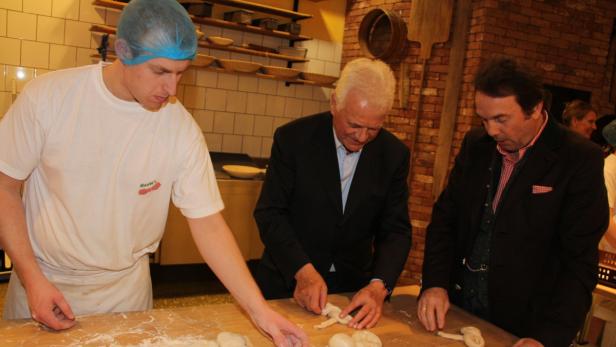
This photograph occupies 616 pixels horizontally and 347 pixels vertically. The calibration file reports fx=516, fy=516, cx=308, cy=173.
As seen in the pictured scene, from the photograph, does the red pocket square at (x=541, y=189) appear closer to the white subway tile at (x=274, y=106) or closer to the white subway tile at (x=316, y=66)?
the white subway tile at (x=274, y=106)

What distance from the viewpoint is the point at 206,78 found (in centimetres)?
467

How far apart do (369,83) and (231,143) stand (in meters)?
3.28

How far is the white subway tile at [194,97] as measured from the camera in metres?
4.57

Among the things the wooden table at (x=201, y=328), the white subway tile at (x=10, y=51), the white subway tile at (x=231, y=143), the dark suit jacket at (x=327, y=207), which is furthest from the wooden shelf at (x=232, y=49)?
the wooden table at (x=201, y=328)

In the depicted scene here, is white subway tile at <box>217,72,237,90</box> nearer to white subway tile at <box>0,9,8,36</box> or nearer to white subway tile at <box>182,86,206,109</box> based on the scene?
white subway tile at <box>182,86,206,109</box>

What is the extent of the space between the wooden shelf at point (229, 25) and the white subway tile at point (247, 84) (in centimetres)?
46

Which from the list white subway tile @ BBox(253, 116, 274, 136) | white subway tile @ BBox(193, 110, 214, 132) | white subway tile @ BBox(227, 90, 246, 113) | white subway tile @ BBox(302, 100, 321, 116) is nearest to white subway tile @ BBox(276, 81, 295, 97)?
white subway tile @ BBox(302, 100, 321, 116)

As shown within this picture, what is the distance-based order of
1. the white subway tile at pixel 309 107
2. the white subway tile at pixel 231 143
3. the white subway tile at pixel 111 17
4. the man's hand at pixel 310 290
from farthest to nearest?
the white subway tile at pixel 309 107 → the white subway tile at pixel 231 143 → the white subway tile at pixel 111 17 → the man's hand at pixel 310 290

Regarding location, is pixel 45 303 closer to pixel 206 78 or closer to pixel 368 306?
pixel 368 306

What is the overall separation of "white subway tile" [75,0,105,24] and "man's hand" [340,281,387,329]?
136 inches

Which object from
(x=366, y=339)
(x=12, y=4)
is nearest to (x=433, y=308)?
(x=366, y=339)

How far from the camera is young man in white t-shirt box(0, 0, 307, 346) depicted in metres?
1.36

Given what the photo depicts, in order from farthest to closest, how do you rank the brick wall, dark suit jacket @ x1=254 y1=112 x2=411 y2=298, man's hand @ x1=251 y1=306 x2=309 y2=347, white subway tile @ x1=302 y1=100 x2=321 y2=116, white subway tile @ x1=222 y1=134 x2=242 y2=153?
white subway tile @ x1=302 y1=100 x2=321 y2=116 < white subway tile @ x1=222 y1=134 x2=242 y2=153 < the brick wall < dark suit jacket @ x1=254 y1=112 x2=411 y2=298 < man's hand @ x1=251 y1=306 x2=309 y2=347

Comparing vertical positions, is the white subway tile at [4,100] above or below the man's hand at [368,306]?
above
